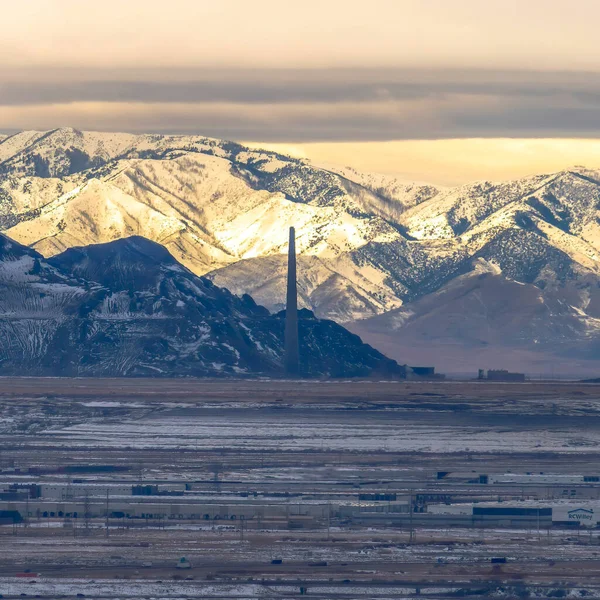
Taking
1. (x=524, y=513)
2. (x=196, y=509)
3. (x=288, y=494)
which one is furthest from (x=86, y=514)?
(x=524, y=513)

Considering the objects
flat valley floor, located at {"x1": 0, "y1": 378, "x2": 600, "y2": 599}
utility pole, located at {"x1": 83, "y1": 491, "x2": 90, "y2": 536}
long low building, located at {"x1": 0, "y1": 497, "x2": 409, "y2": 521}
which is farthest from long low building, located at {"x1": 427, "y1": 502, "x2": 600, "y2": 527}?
utility pole, located at {"x1": 83, "y1": 491, "x2": 90, "y2": 536}

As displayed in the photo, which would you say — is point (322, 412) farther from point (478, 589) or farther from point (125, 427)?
point (478, 589)

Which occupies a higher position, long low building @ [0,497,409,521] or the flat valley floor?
long low building @ [0,497,409,521]

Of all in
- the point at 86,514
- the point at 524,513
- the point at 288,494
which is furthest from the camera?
the point at 288,494

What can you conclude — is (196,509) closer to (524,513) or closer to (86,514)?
(86,514)

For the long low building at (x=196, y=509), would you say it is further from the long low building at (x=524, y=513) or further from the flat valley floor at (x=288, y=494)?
the long low building at (x=524, y=513)

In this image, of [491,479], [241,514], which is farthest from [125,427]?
[241,514]

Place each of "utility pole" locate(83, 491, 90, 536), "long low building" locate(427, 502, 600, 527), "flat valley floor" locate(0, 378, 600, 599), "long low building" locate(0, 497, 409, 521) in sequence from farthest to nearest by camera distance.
Result: 1. "long low building" locate(0, 497, 409, 521)
2. "long low building" locate(427, 502, 600, 527)
3. "utility pole" locate(83, 491, 90, 536)
4. "flat valley floor" locate(0, 378, 600, 599)

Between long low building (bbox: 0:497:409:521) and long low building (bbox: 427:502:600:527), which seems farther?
long low building (bbox: 0:497:409:521)

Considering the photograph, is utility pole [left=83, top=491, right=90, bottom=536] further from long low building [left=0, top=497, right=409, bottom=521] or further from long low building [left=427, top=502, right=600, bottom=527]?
long low building [left=427, top=502, right=600, bottom=527]
